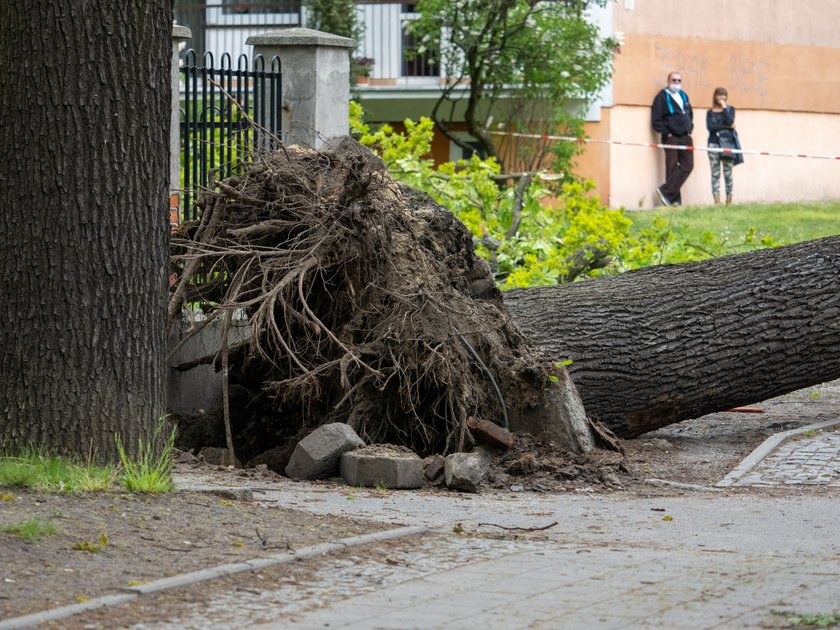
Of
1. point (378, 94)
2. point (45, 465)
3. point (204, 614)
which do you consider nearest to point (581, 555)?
point (204, 614)

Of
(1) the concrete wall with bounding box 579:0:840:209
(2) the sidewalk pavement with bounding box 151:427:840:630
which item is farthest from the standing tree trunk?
(1) the concrete wall with bounding box 579:0:840:209

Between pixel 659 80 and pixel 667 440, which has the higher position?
pixel 659 80

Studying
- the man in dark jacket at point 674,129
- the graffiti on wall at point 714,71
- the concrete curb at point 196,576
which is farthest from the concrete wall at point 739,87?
the concrete curb at point 196,576

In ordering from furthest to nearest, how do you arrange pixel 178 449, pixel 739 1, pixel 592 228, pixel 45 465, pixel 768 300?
pixel 739 1 → pixel 592 228 → pixel 768 300 → pixel 178 449 → pixel 45 465

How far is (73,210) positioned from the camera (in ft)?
23.4

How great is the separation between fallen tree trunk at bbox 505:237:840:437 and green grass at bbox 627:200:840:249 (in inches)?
396

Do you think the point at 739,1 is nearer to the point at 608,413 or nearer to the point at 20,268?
the point at 608,413

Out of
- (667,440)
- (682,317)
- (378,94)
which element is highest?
(378,94)

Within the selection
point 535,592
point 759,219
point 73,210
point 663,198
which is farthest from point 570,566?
point 663,198

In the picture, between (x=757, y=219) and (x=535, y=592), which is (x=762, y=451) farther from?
(x=757, y=219)

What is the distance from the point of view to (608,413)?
10305mm

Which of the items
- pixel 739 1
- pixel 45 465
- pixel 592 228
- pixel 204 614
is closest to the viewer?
pixel 204 614

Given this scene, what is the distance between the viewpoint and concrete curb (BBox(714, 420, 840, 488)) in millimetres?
9102

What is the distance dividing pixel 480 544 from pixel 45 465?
6.85 ft
